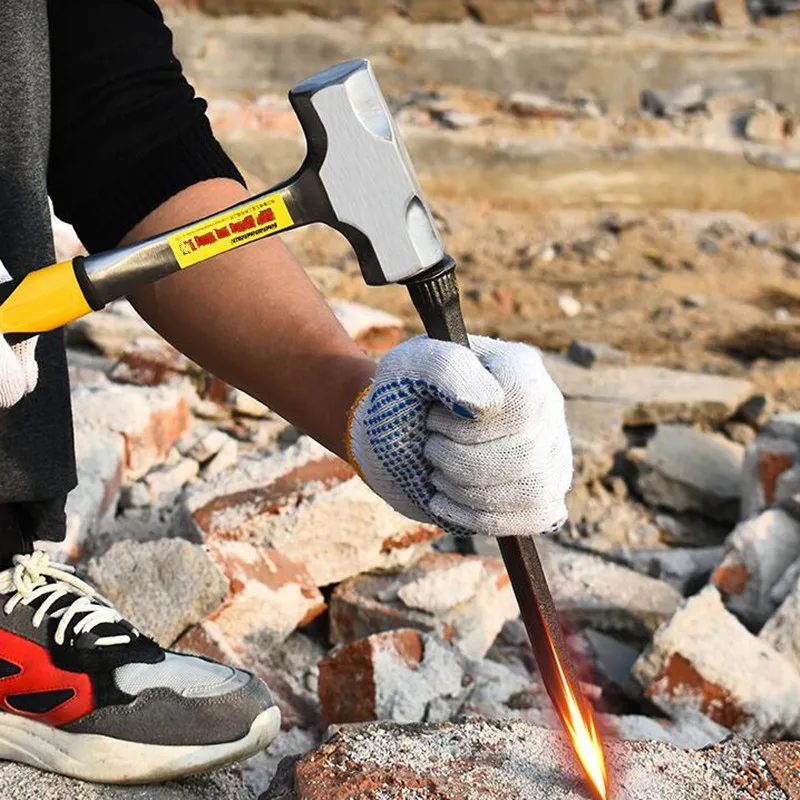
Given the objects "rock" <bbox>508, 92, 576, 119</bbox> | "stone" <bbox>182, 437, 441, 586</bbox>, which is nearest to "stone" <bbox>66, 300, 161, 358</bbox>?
"stone" <bbox>182, 437, 441, 586</bbox>

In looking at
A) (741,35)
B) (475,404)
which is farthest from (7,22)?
(741,35)

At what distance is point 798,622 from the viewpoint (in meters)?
2.43

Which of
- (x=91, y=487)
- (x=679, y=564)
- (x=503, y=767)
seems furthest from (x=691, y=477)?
(x=503, y=767)

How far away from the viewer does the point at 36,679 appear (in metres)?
1.72

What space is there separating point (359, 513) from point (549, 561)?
0.66m

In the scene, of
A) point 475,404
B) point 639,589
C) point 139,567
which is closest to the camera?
point 475,404

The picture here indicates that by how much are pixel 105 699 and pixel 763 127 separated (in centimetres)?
632

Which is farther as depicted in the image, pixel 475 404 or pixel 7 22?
pixel 7 22

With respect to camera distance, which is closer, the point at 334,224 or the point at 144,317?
the point at 334,224

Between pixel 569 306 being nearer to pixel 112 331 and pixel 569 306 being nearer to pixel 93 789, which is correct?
pixel 112 331

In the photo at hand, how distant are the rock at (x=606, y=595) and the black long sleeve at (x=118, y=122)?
1.41 m

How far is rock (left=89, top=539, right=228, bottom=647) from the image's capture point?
6.97 ft

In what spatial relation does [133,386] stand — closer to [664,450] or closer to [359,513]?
[359,513]

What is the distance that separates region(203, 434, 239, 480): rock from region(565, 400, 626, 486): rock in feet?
3.33
